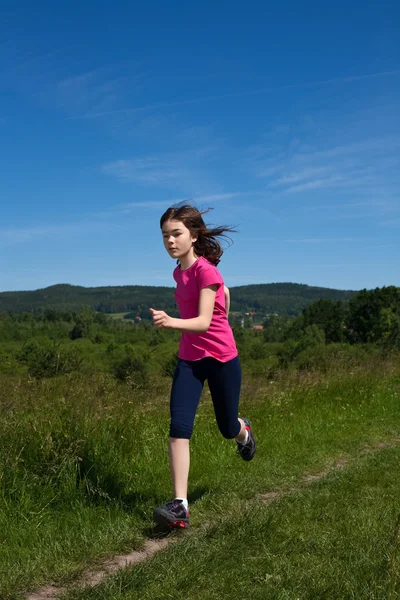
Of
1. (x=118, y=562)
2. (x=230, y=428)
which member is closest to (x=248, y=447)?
(x=230, y=428)

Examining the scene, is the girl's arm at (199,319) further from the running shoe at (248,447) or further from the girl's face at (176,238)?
the running shoe at (248,447)

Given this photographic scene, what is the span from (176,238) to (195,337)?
76 centimetres

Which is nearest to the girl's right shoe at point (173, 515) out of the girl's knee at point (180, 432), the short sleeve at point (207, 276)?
the girl's knee at point (180, 432)

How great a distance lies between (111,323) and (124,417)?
105756 mm

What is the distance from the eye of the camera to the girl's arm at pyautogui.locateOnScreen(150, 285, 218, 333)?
13.1 feet

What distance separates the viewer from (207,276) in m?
4.48

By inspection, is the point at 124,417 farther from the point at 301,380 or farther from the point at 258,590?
the point at 301,380

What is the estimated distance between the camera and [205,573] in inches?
130

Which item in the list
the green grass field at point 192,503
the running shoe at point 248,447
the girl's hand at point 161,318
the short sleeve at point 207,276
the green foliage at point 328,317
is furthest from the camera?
the green foliage at point 328,317

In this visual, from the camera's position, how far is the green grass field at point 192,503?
321 centimetres

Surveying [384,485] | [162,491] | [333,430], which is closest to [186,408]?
[162,491]

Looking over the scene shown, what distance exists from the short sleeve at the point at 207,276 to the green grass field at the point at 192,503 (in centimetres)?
163

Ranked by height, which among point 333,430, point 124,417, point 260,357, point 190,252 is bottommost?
point 260,357

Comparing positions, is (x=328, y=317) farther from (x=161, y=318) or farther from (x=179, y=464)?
(x=161, y=318)
